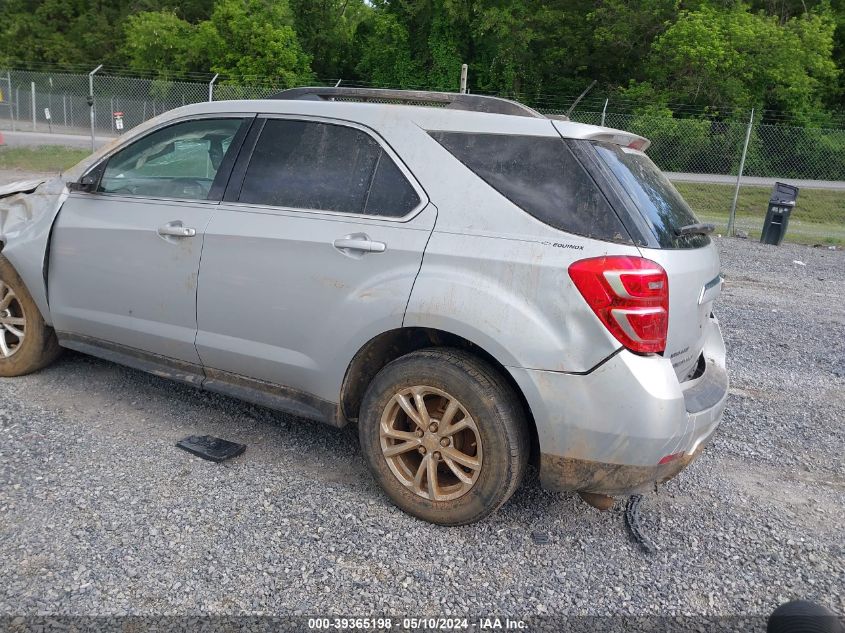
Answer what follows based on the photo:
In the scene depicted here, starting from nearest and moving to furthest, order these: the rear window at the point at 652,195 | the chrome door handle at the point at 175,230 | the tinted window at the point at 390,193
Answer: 1. the rear window at the point at 652,195
2. the tinted window at the point at 390,193
3. the chrome door handle at the point at 175,230

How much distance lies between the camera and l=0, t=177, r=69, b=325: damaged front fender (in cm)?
424

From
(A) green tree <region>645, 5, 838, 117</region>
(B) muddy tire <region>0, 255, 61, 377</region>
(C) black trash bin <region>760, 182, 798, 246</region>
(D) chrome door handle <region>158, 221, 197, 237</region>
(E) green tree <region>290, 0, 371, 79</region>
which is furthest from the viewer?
(E) green tree <region>290, 0, 371, 79</region>

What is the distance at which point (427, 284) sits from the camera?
10.0ft

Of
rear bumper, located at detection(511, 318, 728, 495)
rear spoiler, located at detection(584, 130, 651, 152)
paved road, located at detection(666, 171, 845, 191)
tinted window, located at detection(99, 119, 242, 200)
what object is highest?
rear spoiler, located at detection(584, 130, 651, 152)

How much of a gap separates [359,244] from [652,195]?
1331 millimetres

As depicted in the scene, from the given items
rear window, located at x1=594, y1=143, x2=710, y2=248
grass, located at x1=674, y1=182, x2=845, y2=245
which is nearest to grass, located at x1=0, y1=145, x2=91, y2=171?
grass, located at x1=674, y1=182, x2=845, y2=245

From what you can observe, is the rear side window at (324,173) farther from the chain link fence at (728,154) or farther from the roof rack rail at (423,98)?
the chain link fence at (728,154)

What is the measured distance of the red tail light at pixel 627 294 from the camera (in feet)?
9.05

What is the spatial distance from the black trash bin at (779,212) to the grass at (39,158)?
18.1 m

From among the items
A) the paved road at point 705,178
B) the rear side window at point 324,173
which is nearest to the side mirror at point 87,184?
the rear side window at point 324,173

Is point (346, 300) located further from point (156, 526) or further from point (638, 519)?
point (638, 519)

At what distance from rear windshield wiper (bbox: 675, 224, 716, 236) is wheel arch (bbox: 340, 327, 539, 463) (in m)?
1.01

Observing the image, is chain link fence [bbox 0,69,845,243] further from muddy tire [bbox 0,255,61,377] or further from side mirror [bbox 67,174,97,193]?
muddy tire [bbox 0,255,61,377]

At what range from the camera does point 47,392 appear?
445cm
